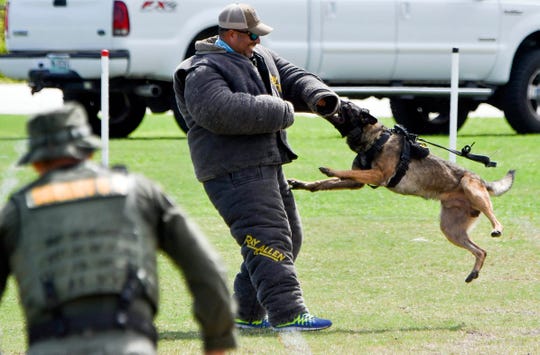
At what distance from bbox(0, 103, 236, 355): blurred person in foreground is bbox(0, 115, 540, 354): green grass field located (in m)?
2.96

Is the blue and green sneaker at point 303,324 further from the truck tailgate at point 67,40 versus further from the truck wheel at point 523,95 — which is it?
the truck wheel at point 523,95

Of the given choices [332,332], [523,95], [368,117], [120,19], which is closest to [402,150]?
[368,117]

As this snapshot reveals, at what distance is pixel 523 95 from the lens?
14.8m

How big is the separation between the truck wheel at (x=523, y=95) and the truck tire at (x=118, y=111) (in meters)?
4.38

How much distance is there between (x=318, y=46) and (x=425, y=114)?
8.75 ft

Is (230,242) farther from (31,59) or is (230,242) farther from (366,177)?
(31,59)

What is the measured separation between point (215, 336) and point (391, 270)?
5168 millimetres

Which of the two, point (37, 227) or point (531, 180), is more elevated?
point (37, 227)

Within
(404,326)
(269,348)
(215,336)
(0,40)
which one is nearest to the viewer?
(215,336)

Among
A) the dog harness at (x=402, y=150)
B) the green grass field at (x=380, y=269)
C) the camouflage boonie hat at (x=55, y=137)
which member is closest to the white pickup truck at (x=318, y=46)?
the green grass field at (x=380, y=269)

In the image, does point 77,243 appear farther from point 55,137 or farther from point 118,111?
point 118,111

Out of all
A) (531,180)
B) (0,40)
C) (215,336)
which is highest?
(215,336)

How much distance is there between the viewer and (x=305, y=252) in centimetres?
911

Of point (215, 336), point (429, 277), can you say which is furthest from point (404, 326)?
point (215, 336)
